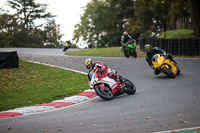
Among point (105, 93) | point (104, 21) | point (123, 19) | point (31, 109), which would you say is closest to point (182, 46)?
point (105, 93)

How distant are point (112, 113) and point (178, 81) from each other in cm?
570

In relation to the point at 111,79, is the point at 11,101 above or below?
below

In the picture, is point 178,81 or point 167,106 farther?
point 178,81

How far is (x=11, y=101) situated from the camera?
11.6 meters

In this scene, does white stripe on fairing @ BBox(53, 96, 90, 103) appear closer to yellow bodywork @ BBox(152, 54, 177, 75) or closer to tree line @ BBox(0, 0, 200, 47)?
yellow bodywork @ BBox(152, 54, 177, 75)

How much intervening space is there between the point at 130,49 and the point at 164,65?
32.4ft

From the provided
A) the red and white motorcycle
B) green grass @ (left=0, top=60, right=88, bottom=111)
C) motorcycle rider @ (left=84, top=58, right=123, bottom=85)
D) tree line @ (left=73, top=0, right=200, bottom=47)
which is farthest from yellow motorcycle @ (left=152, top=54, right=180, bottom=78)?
tree line @ (left=73, top=0, right=200, bottom=47)

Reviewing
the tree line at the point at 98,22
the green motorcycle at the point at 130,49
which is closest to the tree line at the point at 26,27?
the tree line at the point at 98,22

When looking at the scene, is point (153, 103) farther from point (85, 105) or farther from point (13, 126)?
point (13, 126)

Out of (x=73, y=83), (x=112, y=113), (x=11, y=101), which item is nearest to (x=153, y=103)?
(x=112, y=113)

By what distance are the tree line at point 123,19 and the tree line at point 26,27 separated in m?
9.70

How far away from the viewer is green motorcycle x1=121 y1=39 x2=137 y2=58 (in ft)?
77.7

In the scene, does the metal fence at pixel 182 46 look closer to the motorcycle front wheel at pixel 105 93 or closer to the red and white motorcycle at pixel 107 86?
Result: the red and white motorcycle at pixel 107 86

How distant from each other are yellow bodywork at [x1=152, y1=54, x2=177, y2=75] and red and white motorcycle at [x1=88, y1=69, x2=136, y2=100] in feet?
10.9
